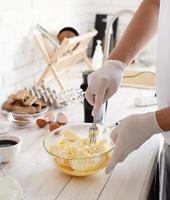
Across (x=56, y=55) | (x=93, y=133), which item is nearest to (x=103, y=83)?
(x=93, y=133)

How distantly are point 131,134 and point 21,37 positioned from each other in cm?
87

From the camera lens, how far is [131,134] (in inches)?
31.7

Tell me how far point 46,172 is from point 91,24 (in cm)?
169

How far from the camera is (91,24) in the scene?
2361 millimetres

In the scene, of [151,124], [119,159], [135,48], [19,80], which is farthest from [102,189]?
[19,80]

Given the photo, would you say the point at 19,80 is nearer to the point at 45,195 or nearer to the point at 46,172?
the point at 46,172

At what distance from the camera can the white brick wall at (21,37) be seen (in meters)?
1.36

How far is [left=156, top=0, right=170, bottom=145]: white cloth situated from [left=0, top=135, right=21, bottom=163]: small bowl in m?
0.42

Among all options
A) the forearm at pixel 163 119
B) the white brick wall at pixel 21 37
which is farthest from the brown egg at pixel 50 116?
the forearm at pixel 163 119

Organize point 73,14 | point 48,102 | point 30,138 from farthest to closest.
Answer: point 73,14, point 48,102, point 30,138

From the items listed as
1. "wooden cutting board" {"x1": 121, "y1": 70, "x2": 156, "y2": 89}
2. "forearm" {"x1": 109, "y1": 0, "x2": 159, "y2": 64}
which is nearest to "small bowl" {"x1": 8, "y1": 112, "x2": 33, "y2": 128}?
"forearm" {"x1": 109, "y1": 0, "x2": 159, "y2": 64}

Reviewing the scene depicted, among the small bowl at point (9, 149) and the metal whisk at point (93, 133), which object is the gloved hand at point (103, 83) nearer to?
the metal whisk at point (93, 133)

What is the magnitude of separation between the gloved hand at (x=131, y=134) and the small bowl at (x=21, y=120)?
0.41 metres

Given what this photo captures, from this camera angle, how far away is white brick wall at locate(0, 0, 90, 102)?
136 centimetres
